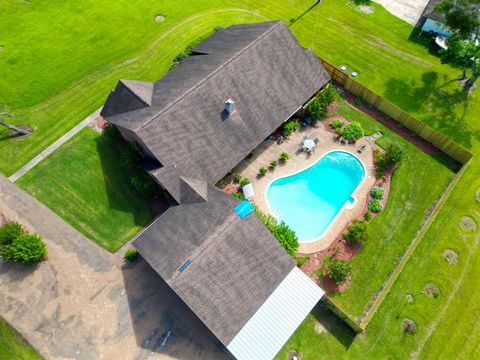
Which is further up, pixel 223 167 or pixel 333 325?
pixel 223 167

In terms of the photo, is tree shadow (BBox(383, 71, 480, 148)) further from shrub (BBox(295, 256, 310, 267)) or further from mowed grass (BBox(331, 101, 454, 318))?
shrub (BBox(295, 256, 310, 267))

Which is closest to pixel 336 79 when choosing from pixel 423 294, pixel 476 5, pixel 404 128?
pixel 404 128

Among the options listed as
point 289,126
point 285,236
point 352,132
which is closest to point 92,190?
point 285,236

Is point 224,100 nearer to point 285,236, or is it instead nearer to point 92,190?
point 285,236

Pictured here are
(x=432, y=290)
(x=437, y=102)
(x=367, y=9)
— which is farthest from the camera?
(x=367, y=9)

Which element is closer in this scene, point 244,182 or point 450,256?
point 450,256

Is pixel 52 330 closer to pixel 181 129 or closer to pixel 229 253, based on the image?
pixel 229 253
